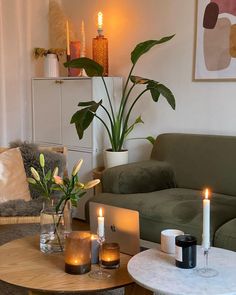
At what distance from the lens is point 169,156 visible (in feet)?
10.6

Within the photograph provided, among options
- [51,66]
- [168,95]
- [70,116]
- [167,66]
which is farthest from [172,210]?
[51,66]

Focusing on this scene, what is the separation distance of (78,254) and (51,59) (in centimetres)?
256

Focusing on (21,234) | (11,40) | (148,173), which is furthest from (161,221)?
(11,40)

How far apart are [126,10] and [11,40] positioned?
3.48ft

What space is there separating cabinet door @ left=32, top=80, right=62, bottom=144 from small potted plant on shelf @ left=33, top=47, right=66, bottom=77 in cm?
13

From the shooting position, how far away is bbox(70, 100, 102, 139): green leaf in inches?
128

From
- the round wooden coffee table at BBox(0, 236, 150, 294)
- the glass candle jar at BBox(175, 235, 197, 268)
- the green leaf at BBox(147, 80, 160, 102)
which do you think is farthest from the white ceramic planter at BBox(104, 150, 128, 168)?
the glass candle jar at BBox(175, 235, 197, 268)

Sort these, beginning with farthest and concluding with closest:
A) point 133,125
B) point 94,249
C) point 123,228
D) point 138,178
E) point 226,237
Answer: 1. point 133,125
2. point 138,178
3. point 226,237
4. point 123,228
5. point 94,249

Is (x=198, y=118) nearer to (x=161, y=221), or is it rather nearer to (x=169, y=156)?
(x=169, y=156)

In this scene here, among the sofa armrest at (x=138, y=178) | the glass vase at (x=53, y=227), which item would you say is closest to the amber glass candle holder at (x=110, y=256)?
the glass vase at (x=53, y=227)

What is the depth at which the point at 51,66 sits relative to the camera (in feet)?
13.2

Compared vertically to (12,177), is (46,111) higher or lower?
higher

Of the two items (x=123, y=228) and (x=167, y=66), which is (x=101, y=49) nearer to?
(x=167, y=66)

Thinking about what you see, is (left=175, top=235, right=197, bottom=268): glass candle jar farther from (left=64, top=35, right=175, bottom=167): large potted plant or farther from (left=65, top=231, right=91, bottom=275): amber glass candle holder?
(left=64, top=35, right=175, bottom=167): large potted plant
